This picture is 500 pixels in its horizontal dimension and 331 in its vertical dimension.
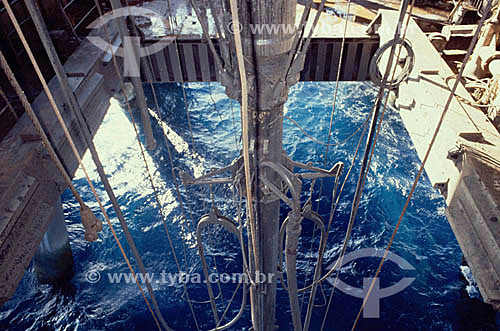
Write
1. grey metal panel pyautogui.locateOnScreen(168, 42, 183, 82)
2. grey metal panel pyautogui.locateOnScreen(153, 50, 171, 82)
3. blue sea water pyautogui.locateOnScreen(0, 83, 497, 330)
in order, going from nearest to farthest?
1. blue sea water pyautogui.locateOnScreen(0, 83, 497, 330)
2. grey metal panel pyautogui.locateOnScreen(168, 42, 183, 82)
3. grey metal panel pyautogui.locateOnScreen(153, 50, 171, 82)

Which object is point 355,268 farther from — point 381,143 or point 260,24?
point 260,24

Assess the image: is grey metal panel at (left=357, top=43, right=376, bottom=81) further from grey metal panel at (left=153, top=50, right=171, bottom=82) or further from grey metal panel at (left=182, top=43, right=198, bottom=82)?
grey metal panel at (left=153, top=50, right=171, bottom=82)

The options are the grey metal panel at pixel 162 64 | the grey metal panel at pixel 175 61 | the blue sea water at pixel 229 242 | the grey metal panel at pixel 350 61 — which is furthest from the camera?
the grey metal panel at pixel 350 61

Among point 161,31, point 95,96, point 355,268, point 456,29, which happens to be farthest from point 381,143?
point 95,96

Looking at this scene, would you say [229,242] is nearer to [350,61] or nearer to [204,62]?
[204,62]

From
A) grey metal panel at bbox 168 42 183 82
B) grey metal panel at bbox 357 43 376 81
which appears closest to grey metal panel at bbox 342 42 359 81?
grey metal panel at bbox 357 43 376 81

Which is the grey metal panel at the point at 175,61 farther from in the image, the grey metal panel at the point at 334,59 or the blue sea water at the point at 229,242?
the grey metal panel at the point at 334,59

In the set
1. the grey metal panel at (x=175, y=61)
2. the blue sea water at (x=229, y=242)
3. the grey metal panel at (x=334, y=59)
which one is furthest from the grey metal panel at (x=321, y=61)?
the grey metal panel at (x=175, y=61)
